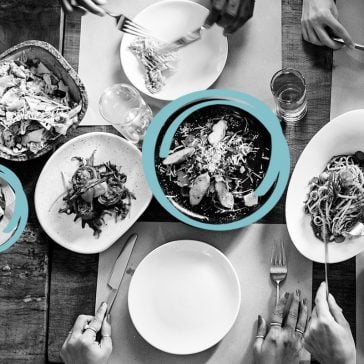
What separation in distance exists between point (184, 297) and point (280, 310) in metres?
0.25

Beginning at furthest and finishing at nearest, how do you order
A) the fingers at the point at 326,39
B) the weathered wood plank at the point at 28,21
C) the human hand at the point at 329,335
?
the weathered wood plank at the point at 28,21 → the fingers at the point at 326,39 → the human hand at the point at 329,335

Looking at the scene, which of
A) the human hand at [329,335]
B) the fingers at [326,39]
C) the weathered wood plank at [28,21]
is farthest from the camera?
the weathered wood plank at [28,21]

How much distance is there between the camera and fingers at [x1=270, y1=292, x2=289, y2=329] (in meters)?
1.68

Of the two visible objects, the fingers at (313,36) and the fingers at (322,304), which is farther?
the fingers at (313,36)

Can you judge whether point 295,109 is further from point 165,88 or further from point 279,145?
point 165,88

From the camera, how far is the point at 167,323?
1.71 meters

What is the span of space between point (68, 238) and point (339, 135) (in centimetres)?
73

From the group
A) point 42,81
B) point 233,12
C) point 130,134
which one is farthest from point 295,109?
point 42,81

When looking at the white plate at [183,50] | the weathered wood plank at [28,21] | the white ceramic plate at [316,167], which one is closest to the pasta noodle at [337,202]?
the white ceramic plate at [316,167]

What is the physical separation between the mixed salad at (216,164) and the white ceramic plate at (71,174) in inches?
2.9

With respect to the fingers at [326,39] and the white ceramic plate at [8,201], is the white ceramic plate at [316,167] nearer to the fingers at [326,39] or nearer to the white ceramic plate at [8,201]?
the fingers at [326,39]

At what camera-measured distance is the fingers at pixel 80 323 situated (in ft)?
5.57

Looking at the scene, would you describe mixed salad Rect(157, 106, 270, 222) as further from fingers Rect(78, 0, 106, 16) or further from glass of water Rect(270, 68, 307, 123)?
fingers Rect(78, 0, 106, 16)

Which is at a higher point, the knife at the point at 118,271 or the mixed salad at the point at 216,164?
the mixed salad at the point at 216,164
